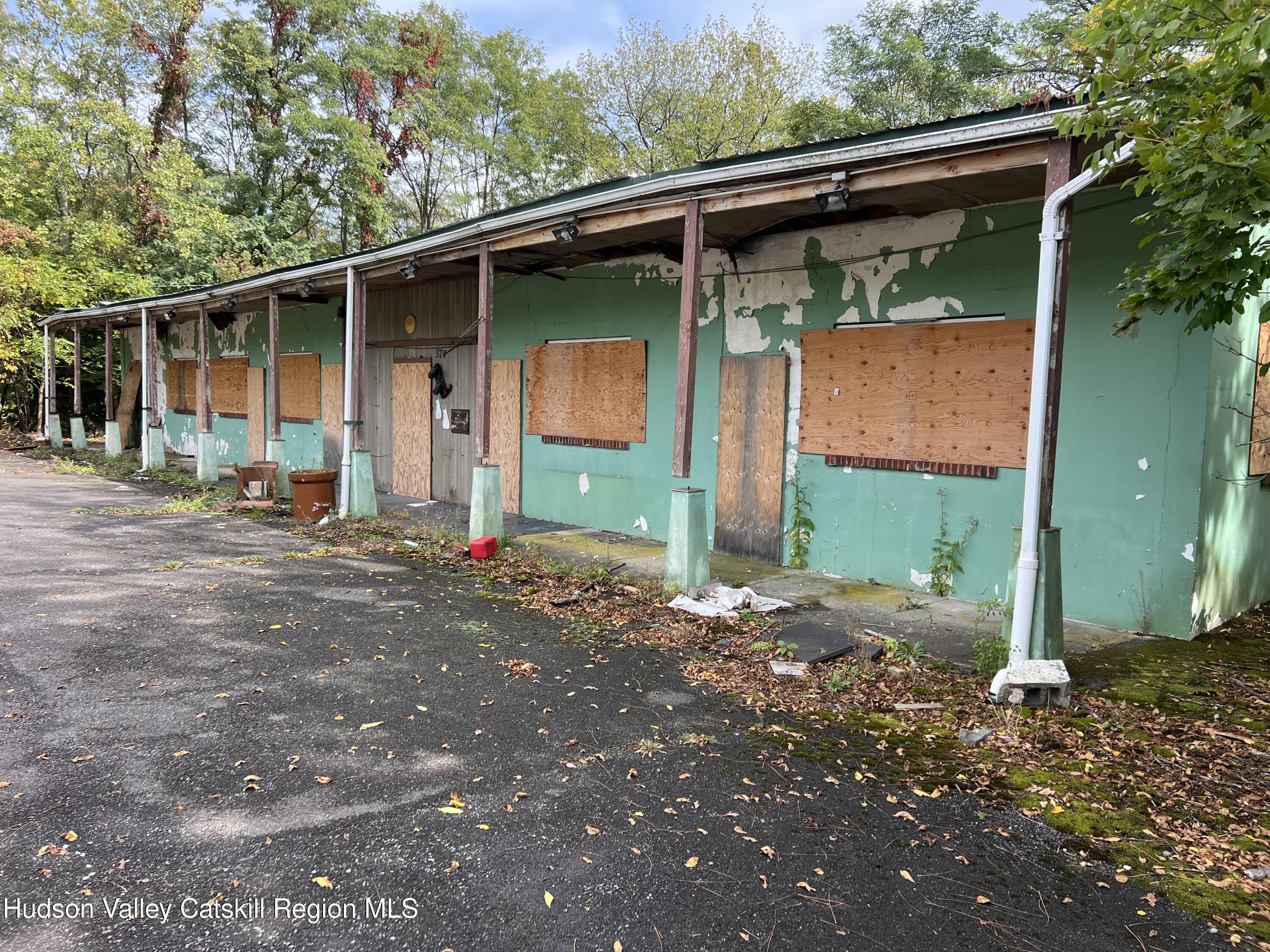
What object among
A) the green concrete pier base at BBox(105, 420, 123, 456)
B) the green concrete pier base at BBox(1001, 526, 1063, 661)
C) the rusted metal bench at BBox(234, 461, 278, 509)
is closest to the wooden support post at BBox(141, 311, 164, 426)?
the green concrete pier base at BBox(105, 420, 123, 456)

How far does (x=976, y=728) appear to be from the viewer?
391 cm

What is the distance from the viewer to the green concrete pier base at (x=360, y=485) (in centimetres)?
1014

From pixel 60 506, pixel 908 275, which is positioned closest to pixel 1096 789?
pixel 908 275

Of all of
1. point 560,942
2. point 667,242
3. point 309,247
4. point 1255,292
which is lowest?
point 560,942

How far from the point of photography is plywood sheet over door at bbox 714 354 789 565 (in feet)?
25.1

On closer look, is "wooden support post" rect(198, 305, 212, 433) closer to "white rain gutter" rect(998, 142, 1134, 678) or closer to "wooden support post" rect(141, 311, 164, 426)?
"wooden support post" rect(141, 311, 164, 426)

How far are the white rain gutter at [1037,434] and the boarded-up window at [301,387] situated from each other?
42.8 feet

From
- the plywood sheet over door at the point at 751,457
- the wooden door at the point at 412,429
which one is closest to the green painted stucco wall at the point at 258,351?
the wooden door at the point at 412,429

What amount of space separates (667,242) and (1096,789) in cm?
655

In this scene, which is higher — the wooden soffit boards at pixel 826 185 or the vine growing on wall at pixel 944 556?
the wooden soffit boards at pixel 826 185

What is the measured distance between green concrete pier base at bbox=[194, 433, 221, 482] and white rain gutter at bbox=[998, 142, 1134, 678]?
1411cm

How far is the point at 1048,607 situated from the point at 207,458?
14536 millimetres

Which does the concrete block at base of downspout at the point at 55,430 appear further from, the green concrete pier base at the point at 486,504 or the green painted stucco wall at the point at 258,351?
the green concrete pier base at the point at 486,504

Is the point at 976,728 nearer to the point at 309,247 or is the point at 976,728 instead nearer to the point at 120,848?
the point at 120,848
